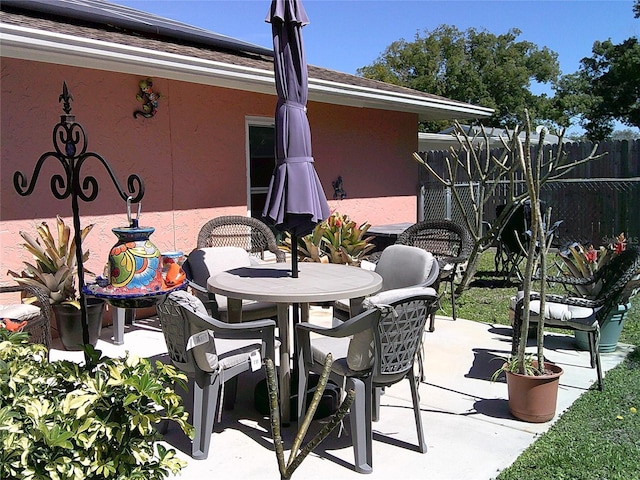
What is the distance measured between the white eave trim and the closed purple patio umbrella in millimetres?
1894

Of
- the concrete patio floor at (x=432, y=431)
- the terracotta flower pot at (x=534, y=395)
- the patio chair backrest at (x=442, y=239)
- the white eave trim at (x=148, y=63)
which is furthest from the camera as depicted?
the patio chair backrest at (x=442, y=239)

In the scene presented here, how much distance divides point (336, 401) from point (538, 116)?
103 feet

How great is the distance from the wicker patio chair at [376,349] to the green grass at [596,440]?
63cm

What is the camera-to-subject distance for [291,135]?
3758 millimetres

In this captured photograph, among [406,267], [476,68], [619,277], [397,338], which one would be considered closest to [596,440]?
[397,338]

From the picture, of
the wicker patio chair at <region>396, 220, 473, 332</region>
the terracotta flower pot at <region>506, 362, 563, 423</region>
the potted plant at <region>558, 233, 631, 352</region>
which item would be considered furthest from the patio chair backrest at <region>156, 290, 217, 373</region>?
the potted plant at <region>558, 233, 631, 352</region>

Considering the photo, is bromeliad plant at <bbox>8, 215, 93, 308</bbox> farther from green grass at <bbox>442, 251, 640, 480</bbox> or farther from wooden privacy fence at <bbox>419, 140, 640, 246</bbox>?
wooden privacy fence at <bbox>419, 140, 640, 246</bbox>

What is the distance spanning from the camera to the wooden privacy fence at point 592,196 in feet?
34.7

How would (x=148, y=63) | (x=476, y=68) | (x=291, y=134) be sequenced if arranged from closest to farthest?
(x=291, y=134) < (x=148, y=63) < (x=476, y=68)

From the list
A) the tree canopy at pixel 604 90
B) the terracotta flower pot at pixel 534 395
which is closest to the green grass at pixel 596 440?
the terracotta flower pot at pixel 534 395

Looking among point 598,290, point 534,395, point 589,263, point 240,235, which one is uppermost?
point 240,235

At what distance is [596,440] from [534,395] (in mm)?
412

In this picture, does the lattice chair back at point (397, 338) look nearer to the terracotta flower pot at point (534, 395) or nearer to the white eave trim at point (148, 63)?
the terracotta flower pot at point (534, 395)

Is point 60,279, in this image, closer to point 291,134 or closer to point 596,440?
point 291,134
